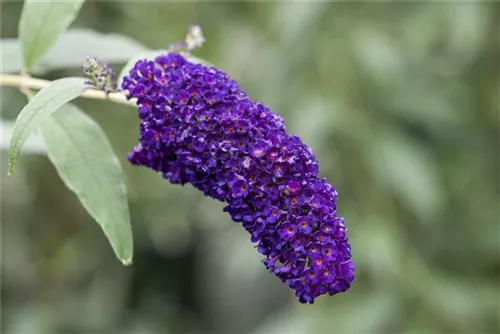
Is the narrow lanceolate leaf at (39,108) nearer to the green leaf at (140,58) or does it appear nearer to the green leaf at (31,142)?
the green leaf at (140,58)

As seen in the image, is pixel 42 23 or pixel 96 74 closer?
pixel 96 74

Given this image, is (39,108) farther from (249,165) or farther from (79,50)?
(79,50)

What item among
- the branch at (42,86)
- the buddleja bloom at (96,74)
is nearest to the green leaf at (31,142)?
the branch at (42,86)

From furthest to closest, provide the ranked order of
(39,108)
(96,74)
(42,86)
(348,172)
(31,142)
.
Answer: (348,172) < (31,142) < (42,86) < (96,74) < (39,108)

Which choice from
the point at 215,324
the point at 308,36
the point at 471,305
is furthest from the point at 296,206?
the point at 215,324

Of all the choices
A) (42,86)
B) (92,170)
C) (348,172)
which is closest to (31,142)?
(42,86)

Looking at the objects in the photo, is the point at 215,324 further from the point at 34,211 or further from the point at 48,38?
the point at 48,38

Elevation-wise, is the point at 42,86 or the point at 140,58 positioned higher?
the point at 140,58
